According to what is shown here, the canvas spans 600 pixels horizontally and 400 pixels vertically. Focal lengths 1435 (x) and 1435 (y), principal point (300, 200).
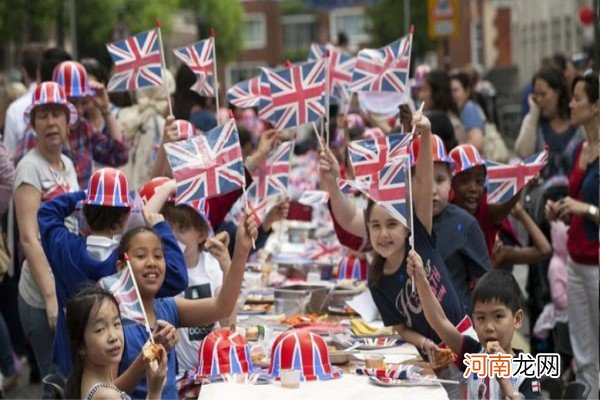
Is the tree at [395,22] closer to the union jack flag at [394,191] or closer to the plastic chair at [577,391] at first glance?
the union jack flag at [394,191]

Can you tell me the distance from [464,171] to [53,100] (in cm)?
253

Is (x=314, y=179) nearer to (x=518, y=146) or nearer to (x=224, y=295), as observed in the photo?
(x=518, y=146)

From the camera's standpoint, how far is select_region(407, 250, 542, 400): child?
607 cm

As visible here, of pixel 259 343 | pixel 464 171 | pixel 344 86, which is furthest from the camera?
pixel 344 86

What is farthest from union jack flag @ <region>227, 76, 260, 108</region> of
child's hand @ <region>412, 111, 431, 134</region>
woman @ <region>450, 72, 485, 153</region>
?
child's hand @ <region>412, 111, 431, 134</region>

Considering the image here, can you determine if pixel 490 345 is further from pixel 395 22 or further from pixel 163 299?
pixel 395 22

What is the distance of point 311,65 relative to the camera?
9.09 metres

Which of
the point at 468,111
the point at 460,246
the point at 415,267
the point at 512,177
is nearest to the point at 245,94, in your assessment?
the point at 512,177

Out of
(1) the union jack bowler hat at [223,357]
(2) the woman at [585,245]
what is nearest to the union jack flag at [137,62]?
(2) the woman at [585,245]

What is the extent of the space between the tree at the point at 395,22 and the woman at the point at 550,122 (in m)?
51.6

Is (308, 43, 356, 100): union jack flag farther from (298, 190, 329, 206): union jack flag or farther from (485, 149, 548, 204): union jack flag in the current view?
(485, 149, 548, 204): union jack flag

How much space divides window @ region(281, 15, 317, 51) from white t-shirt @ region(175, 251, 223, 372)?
348ft

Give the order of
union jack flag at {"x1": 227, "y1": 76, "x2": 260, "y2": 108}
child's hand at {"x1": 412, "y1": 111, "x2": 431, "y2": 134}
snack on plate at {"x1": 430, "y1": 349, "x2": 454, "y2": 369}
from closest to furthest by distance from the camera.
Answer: snack on plate at {"x1": 430, "y1": 349, "x2": 454, "y2": 369}
child's hand at {"x1": 412, "y1": 111, "x2": 431, "y2": 134}
union jack flag at {"x1": 227, "y1": 76, "x2": 260, "y2": 108}

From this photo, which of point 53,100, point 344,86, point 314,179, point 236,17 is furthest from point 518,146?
point 236,17
